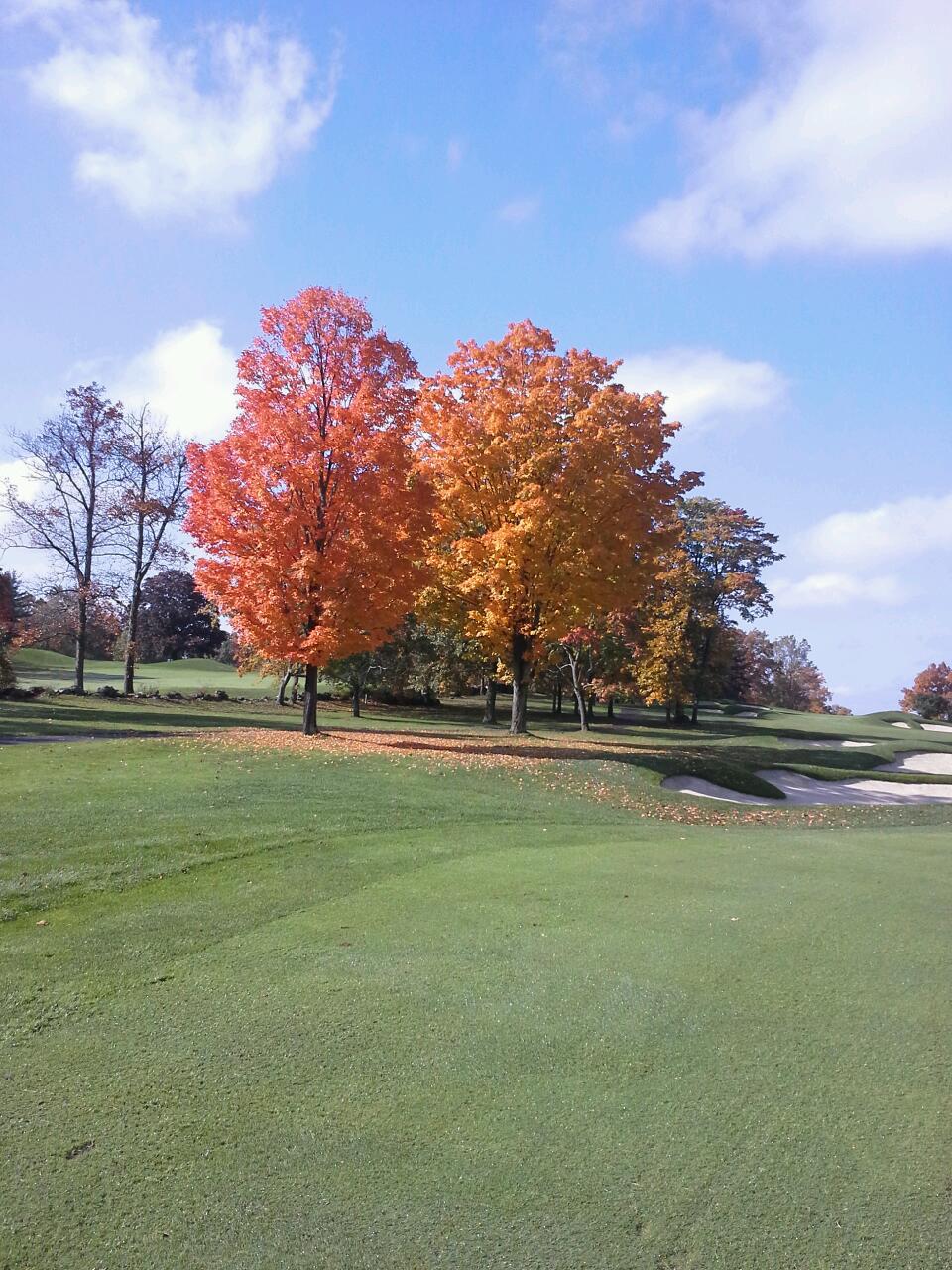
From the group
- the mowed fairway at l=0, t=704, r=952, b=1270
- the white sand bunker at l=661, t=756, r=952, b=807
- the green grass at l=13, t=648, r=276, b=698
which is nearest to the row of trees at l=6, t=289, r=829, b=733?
the white sand bunker at l=661, t=756, r=952, b=807

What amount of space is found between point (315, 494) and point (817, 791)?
49.2 feet

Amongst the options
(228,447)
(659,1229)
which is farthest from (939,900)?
(228,447)

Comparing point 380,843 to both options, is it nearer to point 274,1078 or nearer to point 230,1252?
point 274,1078

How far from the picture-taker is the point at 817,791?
2350cm

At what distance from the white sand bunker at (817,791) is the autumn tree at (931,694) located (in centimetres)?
5818

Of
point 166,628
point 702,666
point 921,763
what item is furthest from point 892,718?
point 166,628

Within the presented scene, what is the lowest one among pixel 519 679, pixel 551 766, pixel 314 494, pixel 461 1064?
pixel 461 1064

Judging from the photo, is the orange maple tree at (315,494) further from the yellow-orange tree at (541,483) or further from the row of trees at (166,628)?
the row of trees at (166,628)

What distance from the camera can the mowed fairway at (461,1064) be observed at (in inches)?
143

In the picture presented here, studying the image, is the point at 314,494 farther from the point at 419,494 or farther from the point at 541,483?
the point at 541,483

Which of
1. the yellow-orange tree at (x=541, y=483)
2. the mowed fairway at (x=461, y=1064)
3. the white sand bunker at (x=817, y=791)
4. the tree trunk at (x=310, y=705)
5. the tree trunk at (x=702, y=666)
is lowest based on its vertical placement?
the white sand bunker at (x=817, y=791)

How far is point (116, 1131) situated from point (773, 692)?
94.4m

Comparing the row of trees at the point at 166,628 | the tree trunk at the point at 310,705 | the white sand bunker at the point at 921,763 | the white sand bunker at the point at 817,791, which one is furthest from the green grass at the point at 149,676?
the white sand bunker at the point at 921,763

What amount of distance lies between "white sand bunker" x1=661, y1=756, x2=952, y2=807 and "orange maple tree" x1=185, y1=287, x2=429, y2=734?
27.1 ft
